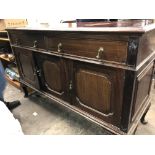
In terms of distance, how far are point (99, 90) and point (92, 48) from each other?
29cm

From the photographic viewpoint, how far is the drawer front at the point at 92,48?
79 cm

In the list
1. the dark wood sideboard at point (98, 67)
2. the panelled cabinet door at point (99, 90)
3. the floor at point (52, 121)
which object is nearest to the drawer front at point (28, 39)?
the dark wood sideboard at point (98, 67)

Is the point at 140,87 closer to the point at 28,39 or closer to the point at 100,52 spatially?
the point at 100,52

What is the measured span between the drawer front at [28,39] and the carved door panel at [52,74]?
108mm

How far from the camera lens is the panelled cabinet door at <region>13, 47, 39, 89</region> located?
5.03ft

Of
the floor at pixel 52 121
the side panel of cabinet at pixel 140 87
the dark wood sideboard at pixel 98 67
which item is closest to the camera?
→ the dark wood sideboard at pixel 98 67

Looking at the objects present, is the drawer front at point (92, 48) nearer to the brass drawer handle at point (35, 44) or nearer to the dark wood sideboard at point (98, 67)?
the dark wood sideboard at point (98, 67)

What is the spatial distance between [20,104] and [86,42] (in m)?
1.37

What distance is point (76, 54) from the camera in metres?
1.02

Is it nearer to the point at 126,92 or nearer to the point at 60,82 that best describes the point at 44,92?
the point at 60,82

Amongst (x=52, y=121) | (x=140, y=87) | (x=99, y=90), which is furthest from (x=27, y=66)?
(x=140, y=87)

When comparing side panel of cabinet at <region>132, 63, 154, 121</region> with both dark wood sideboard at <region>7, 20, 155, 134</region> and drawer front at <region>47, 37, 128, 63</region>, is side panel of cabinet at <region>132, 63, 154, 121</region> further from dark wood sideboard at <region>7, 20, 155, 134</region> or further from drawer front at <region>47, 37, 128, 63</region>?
drawer front at <region>47, 37, 128, 63</region>

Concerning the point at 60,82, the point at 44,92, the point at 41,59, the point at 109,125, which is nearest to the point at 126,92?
the point at 109,125

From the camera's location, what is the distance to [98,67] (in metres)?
0.94
